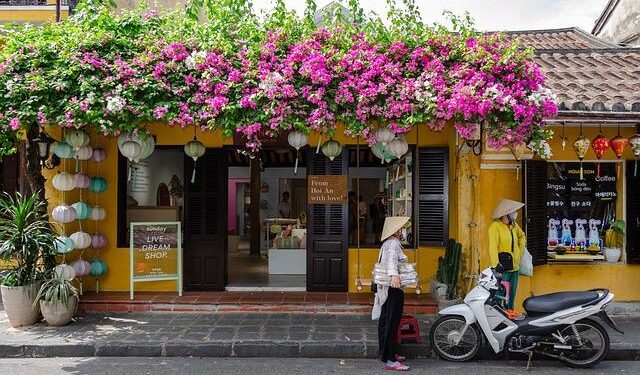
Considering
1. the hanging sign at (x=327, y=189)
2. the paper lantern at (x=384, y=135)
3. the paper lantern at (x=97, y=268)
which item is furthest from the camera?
the hanging sign at (x=327, y=189)

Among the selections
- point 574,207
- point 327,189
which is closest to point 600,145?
point 574,207

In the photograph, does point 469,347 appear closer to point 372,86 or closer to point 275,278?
point 372,86

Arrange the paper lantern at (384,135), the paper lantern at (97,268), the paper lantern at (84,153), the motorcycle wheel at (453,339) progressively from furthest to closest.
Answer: the paper lantern at (97,268)
the paper lantern at (84,153)
the paper lantern at (384,135)
the motorcycle wheel at (453,339)

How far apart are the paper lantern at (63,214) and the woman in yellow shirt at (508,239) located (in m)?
6.78

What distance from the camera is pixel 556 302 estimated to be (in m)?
7.09

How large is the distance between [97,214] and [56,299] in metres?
2.09

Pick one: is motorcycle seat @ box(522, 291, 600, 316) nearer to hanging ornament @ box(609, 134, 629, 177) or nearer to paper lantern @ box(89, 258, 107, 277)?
hanging ornament @ box(609, 134, 629, 177)

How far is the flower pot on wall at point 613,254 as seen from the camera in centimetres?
983

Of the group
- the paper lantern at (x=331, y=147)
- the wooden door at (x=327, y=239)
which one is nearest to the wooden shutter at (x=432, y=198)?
the wooden door at (x=327, y=239)

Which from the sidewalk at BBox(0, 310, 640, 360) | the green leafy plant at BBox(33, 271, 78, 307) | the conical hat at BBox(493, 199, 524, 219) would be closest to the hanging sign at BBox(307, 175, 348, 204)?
the sidewalk at BBox(0, 310, 640, 360)

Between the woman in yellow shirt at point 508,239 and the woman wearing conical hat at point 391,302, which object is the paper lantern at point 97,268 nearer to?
the woman wearing conical hat at point 391,302

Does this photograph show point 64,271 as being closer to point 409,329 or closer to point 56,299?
point 56,299

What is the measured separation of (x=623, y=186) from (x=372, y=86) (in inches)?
210

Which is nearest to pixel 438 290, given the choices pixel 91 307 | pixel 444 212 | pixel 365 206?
pixel 444 212
